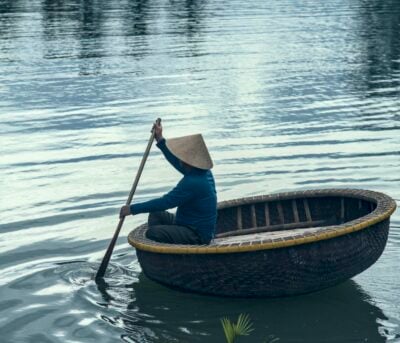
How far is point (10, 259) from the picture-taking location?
13.6 meters

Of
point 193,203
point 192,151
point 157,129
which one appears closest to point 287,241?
point 193,203

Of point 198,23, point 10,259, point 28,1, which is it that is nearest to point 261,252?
→ point 10,259

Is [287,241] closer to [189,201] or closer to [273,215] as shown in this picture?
[189,201]

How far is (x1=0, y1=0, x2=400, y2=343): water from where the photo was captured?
11.5 m

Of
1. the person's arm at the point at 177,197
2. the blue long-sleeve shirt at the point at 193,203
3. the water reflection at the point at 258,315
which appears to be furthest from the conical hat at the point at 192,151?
the water reflection at the point at 258,315

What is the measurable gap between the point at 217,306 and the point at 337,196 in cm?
269

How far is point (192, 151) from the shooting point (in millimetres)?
12039

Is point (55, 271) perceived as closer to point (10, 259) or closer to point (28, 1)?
point (10, 259)

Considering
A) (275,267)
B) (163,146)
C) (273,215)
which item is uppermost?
(163,146)

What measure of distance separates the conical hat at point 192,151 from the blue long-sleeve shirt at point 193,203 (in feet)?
0.47

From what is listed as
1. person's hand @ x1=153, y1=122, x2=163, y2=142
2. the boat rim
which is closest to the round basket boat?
the boat rim

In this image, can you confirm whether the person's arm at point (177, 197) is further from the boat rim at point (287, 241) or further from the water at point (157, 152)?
the water at point (157, 152)

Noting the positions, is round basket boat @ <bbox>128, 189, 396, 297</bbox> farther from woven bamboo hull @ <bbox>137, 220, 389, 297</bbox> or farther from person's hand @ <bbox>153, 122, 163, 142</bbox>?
person's hand @ <bbox>153, 122, 163, 142</bbox>

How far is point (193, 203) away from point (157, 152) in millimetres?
8110
